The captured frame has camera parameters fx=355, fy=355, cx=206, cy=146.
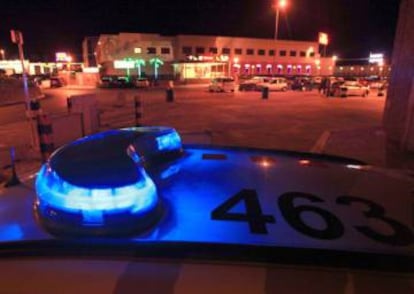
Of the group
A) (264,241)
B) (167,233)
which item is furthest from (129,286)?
(264,241)

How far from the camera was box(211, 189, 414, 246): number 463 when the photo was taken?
166 cm

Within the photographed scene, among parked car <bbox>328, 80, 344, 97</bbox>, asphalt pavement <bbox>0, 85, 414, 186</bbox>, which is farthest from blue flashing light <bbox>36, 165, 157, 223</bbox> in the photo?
parked car <bbox>328, 80, 344, 97</bbox>

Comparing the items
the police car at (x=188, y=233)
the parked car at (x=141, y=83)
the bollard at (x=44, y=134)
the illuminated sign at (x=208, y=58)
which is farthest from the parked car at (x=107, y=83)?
the police car at (x=188, y=233)

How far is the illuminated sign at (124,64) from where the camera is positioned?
204 feet

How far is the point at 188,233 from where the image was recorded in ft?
5.34

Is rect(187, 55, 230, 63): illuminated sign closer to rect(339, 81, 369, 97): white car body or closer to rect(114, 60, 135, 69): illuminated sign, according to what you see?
rect(114, 60, 135, 69): illuminated sign

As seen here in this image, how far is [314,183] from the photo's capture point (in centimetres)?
221

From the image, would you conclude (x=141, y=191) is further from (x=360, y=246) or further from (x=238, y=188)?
(x=360, y=246)

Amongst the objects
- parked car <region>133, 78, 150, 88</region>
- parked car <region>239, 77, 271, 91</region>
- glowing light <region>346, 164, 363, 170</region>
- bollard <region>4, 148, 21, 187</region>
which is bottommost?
parked car <region>133, 78, 150, 88</region>

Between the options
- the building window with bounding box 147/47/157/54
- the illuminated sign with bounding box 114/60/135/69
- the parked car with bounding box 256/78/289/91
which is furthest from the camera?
the building window with bounding box 147/47/157/54

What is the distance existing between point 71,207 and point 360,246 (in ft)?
4.26

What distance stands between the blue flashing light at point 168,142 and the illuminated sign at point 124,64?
206 ft

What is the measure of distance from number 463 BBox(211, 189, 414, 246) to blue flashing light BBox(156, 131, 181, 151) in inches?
26.2

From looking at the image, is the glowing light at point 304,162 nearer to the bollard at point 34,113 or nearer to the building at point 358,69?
the bollard at point 34,113
